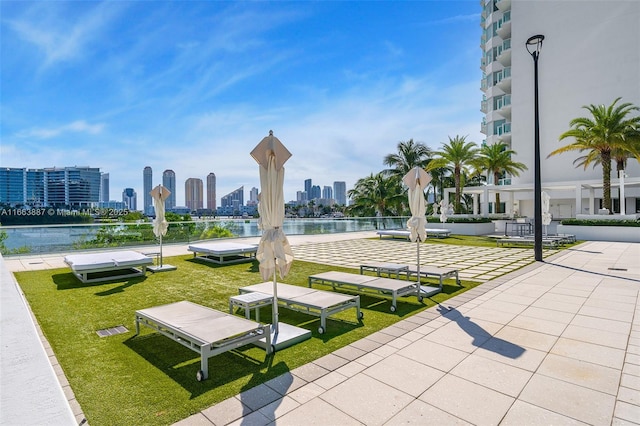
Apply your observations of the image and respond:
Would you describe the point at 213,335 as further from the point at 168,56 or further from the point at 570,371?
the point at 168,56

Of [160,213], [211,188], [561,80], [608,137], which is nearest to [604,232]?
[608,137]

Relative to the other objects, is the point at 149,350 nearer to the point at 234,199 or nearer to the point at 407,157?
the point at 407,157

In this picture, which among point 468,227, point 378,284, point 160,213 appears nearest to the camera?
point 378,284

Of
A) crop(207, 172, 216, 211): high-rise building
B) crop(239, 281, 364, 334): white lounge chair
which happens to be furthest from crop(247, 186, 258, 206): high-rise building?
crop(207, 172, 216, 211): high-rise building

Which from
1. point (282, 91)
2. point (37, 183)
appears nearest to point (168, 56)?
point (282, 91)

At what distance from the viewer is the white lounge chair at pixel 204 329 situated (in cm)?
341

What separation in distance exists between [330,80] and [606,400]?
14.6 metres

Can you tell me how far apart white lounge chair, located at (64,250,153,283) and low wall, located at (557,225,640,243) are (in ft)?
68.2

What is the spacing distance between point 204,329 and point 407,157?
29.7 m

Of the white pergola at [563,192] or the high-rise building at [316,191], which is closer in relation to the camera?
the white pergola at [563,192]

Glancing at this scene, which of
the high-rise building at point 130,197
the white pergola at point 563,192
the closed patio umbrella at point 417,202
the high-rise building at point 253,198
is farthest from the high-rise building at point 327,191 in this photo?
the closed patio umbrella at point 417,202

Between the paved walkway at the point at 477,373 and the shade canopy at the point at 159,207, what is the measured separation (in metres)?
4.79

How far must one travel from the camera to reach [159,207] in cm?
970

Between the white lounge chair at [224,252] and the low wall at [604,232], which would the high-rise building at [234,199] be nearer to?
the low wall at [604,232]
